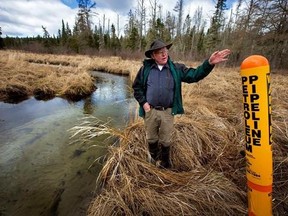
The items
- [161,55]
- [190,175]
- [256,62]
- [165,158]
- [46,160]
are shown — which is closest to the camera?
[256,62]

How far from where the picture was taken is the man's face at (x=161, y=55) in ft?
8.00

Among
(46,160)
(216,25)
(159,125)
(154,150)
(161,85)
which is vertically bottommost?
(46,160)

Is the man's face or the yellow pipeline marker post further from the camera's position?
the man's face

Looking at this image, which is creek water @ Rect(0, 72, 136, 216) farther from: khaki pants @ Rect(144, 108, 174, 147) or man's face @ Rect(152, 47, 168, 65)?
man's face @ Rect(152, 47, 168, 65)

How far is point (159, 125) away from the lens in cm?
275

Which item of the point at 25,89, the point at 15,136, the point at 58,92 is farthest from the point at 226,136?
the point at 25,89

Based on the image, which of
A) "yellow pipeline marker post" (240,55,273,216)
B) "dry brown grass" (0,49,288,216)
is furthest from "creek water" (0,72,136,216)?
"yellow pipeline marker post" (240,55,273,216)

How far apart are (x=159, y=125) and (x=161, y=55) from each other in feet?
3.05

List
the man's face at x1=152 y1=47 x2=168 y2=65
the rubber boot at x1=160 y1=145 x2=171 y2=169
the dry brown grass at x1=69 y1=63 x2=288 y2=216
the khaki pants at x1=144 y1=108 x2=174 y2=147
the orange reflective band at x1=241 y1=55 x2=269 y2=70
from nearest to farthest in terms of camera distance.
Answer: the orange reflective band at x1=241 y1=55 x2=269 y2=70 < the dry brown grass at x1=69 y1=63 x2=288 y2=216 < the man's face at x1=152 y1=47 x2=168 y2=65 < the khaki pants at x1=144 y1=108 x2=174 y2=147 < the rubber boot at x1=160 y1=145 x2=171 y2=169

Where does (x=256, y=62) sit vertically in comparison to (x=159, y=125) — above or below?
above

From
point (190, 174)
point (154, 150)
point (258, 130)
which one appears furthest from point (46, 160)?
point (258, 130)

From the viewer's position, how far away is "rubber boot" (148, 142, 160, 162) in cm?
294

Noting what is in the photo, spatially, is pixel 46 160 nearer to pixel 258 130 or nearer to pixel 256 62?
pixel 258 130

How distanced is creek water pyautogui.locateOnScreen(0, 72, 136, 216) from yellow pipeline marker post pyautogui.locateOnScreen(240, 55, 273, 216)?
6.47 ft
